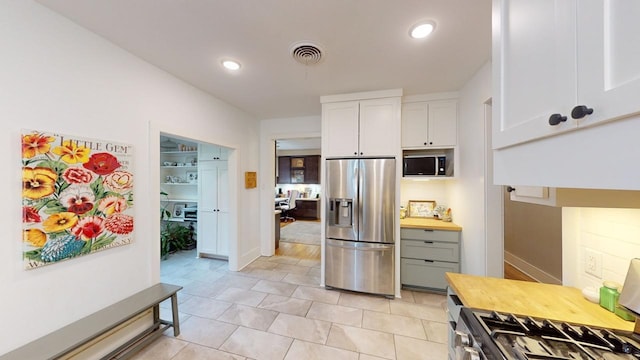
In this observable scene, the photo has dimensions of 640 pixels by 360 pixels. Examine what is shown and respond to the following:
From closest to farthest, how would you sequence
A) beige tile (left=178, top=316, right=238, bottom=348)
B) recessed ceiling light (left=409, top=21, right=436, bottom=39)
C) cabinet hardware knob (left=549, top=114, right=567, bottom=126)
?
cabinet hardware knob (left=549, top=114, right=567, bottom=126) → recessed ceiling light (left=409, top=21, right=436, bottom=39) → beige tile (left=178, top=316, right=238, bottom=348)

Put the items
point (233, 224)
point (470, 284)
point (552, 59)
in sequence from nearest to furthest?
point (552, 59) → point (470, 284) → point (233, 224)

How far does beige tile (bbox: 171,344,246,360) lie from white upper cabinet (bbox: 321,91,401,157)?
2296mm

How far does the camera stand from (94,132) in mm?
1684

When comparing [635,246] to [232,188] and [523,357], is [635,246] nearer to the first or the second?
[523,357]

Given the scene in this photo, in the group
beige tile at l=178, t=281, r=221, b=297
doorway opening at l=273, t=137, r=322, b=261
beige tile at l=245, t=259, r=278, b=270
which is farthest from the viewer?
doorway opening at l=273, t=137, r=322, b=261

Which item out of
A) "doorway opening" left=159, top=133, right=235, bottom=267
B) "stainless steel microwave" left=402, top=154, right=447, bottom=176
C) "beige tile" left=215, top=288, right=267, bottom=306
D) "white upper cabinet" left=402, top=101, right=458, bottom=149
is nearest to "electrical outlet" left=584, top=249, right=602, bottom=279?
"stainless steel microwave" left=402, top=154, right=447, bottom=176

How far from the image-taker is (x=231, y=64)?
2141 mm

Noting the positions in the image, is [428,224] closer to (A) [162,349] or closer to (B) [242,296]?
(B) [242,296]

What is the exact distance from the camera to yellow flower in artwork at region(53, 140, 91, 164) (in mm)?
1487

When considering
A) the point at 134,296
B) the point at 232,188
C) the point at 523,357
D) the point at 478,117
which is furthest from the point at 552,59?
the point at 232,188

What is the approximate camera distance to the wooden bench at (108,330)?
1.30 meters

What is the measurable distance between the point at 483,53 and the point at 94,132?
3.34m

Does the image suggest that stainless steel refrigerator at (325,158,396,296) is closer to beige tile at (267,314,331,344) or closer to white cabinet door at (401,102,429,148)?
white cabinet door at (401,102,429,148)

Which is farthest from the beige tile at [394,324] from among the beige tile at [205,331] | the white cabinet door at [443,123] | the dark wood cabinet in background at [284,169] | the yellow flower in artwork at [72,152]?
the dark wood cabinet in background at [284,169]
